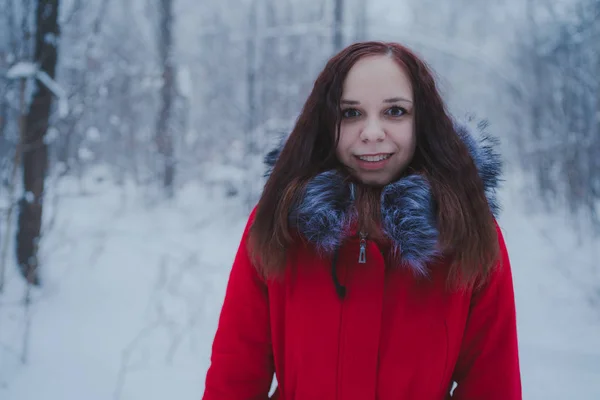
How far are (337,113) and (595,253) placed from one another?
16.0 ft

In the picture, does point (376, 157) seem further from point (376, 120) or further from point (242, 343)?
point (242, 343)

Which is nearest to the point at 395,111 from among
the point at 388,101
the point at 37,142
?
the point at 388,101

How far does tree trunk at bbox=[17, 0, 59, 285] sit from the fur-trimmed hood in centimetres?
341

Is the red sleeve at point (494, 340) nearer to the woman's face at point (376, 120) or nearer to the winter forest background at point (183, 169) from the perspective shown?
the woman's face at point (376, 120)

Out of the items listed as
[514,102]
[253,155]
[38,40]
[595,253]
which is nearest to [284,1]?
[253,155]

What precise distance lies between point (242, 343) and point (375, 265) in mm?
479

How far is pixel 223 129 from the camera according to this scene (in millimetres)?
12531

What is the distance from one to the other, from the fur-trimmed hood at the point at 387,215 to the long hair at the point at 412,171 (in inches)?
1.2

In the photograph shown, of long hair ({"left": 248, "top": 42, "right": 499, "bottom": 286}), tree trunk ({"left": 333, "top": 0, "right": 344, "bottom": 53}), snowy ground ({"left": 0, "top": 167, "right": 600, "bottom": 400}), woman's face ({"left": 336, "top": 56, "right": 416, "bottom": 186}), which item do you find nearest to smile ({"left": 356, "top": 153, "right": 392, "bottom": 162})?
woman's face ({"left": 336, "top": 56, "right": 416, "bottom": 186})

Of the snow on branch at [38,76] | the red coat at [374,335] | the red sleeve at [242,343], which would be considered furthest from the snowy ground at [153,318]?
the red coat at [374,335]

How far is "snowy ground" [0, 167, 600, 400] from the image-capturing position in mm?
2633

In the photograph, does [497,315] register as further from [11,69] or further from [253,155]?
[253,155]

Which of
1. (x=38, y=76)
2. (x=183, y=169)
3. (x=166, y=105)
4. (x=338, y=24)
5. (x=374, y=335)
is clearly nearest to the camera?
(x=374, y=335)

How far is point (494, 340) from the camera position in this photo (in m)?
1.10
